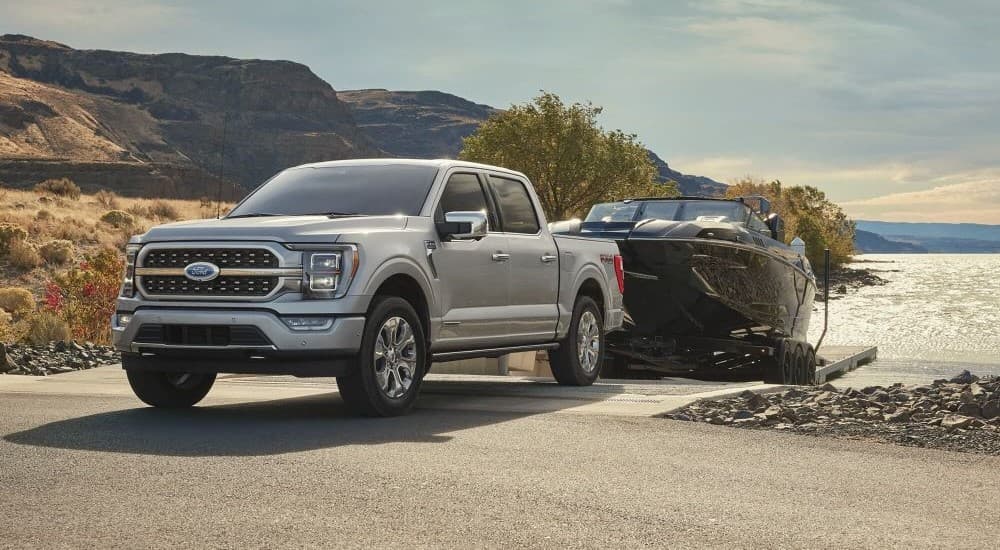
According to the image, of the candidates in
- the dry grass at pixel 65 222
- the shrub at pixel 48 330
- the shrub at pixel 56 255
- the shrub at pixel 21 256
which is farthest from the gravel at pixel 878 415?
the shrub at pixel 56 255

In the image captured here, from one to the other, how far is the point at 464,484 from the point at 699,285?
38.7 ft

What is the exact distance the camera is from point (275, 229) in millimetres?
9562

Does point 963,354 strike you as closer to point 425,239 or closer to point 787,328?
point 787,328

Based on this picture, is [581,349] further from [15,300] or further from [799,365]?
[15,300]

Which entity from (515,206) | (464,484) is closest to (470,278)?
(515,206)

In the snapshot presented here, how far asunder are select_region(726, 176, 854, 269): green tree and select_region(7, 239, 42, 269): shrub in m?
87.1

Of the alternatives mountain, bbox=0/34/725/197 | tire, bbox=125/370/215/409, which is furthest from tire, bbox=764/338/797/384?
mountain, bbox=0/34/725/197

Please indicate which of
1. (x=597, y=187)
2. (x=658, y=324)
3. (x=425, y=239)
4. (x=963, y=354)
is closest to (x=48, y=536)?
(x=425, y=239)

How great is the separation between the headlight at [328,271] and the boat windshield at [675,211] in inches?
394

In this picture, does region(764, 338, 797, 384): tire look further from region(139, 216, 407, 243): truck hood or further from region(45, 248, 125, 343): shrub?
region(139, 216, 407, 243): truck hood

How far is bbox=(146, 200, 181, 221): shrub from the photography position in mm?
62706

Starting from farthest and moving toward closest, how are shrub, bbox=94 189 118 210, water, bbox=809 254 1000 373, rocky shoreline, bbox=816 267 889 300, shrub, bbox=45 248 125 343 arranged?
rocky shoreline, bbox=816 267 889 300 < shrub, bbox=94 189 118 210 < water, bbox=809 254 1000 373 < shrub, bbox=45 248 125 343

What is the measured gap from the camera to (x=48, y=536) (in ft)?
18.4

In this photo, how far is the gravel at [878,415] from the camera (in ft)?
30.8
